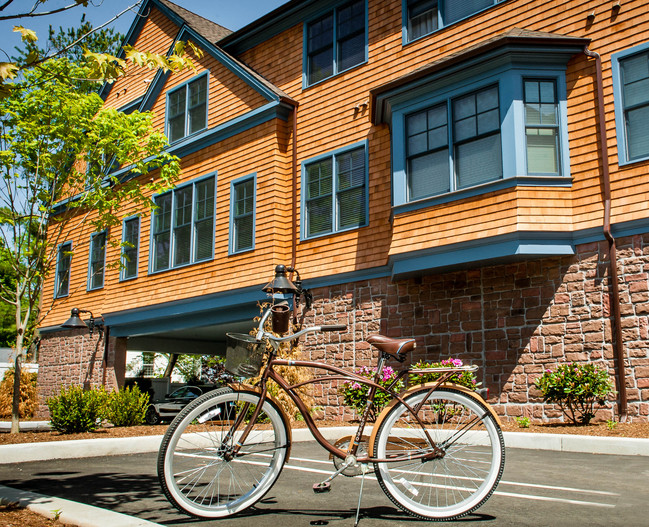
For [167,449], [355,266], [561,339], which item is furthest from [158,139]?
[167,449]

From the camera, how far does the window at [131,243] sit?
66.5 ft

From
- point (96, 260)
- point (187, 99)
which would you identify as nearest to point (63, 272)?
point (96, 260)

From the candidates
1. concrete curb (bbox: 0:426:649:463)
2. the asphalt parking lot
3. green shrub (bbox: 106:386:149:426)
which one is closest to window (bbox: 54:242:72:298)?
green shrub (bbox: 106:386:149:426)

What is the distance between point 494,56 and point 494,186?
2.46 m

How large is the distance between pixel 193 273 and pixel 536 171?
32.9 ft

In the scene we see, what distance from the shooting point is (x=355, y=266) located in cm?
1455

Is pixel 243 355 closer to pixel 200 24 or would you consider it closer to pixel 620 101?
pixel 620 101

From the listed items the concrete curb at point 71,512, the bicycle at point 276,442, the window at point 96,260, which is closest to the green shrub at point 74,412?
the concrete curb at point 71,512

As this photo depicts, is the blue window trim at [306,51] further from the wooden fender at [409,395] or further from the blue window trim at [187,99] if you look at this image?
the wooden fender at [409,395]

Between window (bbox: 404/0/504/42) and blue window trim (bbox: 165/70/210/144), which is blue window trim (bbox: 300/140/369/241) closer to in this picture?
window (bbox: 404/0/504/42)

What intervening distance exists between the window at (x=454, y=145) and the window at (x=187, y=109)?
7.73 metres

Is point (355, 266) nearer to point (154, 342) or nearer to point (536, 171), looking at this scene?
point (536, 171)

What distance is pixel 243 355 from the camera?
4.53 m

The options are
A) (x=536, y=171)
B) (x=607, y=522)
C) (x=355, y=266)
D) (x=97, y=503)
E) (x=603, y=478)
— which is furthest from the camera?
(x=355, y=266)
